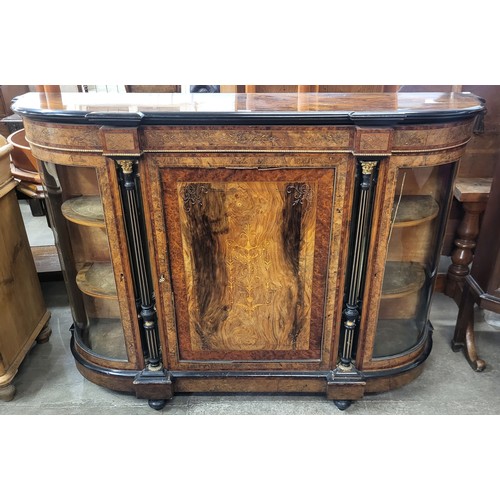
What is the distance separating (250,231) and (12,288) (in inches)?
37.7

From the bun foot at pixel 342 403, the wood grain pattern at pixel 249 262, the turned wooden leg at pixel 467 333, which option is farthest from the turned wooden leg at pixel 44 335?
the turned wooden leg at pixel 467 333

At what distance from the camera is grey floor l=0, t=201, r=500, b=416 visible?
158 centimetres

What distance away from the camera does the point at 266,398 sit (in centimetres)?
162

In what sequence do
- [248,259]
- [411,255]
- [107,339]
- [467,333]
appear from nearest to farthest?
[248,259] → [411,255] → [107,339] → [467,333]

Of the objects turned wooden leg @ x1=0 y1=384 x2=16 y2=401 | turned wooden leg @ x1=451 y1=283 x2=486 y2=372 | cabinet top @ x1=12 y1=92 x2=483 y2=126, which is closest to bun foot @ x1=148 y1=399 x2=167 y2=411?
turned wooden leg @ x1=0 y1=384 x2=16 y2=401

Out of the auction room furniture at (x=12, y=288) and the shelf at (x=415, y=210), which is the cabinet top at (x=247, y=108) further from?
the auction room furniture at (x=12, y=288)

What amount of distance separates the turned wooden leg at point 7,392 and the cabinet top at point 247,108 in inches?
38.5

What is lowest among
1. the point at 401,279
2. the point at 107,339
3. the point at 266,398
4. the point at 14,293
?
the point at 266,398

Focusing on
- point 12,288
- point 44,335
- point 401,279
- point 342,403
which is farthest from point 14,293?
point 401,279

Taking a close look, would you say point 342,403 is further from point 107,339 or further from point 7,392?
point 7,392

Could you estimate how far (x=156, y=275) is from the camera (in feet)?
4.61

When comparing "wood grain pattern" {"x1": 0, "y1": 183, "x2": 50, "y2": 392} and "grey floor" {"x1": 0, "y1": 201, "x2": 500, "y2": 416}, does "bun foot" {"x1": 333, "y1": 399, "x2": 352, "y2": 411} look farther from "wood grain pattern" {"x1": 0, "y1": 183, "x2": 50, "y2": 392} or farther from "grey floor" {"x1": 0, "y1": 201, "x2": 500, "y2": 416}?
"wood grain pattern" {"x1": 0, "y1": 183, "x2": 50, "y2": 392}

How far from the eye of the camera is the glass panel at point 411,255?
1377 mm

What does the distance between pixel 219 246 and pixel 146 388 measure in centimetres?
59
